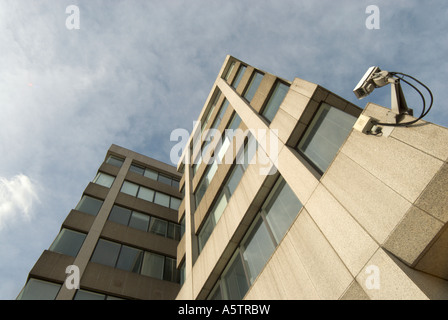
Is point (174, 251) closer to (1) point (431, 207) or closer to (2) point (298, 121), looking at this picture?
(2) point (298, 121)

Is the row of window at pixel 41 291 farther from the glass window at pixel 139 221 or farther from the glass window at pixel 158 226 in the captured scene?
the glass window at pixel 158 226

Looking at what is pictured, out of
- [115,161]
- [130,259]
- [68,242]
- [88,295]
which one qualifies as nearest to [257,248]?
[88,295]

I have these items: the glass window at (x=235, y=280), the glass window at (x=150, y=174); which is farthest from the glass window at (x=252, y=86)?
the glass window at (x=150, y=174)

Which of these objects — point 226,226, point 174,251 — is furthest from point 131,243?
point 226,226

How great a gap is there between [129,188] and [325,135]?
63.3 ft

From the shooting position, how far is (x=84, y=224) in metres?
16.9

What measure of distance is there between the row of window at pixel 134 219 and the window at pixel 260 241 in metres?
10.2

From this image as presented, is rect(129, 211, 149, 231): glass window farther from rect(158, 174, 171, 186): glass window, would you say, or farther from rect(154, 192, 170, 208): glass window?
rect(158, 174, 171, 186): glass window

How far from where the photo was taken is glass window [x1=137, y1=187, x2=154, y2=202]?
74.0 ft

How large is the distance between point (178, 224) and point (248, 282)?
13702 mm

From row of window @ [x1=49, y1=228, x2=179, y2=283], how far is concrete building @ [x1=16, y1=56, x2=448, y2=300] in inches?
4.5

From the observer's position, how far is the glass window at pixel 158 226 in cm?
1952

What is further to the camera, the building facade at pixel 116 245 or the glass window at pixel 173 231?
the glass window at pixel 173 231

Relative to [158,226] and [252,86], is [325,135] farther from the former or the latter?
[158,226]
